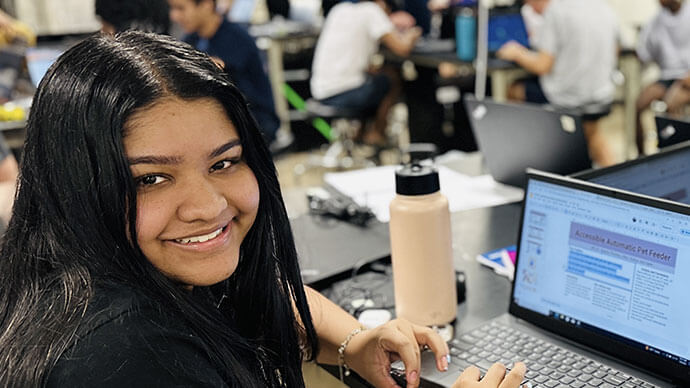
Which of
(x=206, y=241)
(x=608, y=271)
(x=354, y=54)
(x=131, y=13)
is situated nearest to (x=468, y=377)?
(x=608, y=271)

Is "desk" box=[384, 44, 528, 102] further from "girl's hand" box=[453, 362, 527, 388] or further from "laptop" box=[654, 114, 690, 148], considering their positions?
"girl's hand" box=[453, 362, 527, 388]

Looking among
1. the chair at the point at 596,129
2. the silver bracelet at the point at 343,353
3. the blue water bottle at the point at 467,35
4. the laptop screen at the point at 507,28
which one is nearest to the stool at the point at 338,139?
the blue water bottle at the point at 467,35

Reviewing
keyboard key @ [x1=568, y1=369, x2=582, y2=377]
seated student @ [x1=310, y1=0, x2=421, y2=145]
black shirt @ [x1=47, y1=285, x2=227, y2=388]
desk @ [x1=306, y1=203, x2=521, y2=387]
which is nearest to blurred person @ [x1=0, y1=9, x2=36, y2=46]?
seated student @ [x1=310, y1=0, x2=421, y2=145]

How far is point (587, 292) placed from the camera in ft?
3.70

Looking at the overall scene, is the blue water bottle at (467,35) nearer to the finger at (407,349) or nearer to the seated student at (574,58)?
the seated student at (574,58)

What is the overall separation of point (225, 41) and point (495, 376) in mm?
2479

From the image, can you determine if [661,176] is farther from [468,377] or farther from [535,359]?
[468,377]

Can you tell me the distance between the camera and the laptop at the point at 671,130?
1618mm

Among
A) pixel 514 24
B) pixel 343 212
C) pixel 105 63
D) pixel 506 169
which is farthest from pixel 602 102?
pixel 105 63

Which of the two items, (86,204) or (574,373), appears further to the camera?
(574,373)

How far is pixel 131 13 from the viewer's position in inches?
113

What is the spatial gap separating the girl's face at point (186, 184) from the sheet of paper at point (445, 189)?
35.8 inches

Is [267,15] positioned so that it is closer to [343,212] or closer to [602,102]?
[602,102]

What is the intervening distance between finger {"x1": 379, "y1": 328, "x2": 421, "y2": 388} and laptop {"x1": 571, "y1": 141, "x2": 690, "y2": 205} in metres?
0.44
